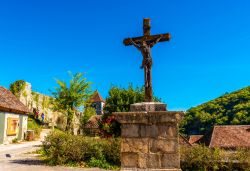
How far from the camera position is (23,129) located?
26031 millimetres

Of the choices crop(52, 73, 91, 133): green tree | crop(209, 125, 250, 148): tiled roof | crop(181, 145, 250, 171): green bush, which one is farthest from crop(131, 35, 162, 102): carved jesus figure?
crop(209, 125, 250, 148): tiled roof

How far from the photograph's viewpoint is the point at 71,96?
19500mm

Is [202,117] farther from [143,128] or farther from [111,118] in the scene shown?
[143,128]

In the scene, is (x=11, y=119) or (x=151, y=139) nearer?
(x=151, y=139)

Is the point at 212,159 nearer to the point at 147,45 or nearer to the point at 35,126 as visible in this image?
the point at 147,45

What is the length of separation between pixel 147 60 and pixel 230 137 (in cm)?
2835

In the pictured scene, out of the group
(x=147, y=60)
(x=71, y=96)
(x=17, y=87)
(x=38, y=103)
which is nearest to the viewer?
(x=147, y=60)

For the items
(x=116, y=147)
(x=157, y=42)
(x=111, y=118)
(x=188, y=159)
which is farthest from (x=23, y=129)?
(x=157, y=42)

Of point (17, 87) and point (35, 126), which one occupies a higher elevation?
point (17, 87)

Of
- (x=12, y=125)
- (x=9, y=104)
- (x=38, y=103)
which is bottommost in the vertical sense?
(x=12, y=125)

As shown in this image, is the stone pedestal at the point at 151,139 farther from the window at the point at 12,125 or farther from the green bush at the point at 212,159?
the window at the point at 12,125

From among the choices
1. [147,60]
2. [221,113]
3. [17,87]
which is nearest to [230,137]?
[17,87]

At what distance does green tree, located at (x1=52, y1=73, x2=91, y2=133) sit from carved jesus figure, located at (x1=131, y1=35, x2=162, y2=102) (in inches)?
601

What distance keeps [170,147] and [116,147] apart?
27.3 feet
